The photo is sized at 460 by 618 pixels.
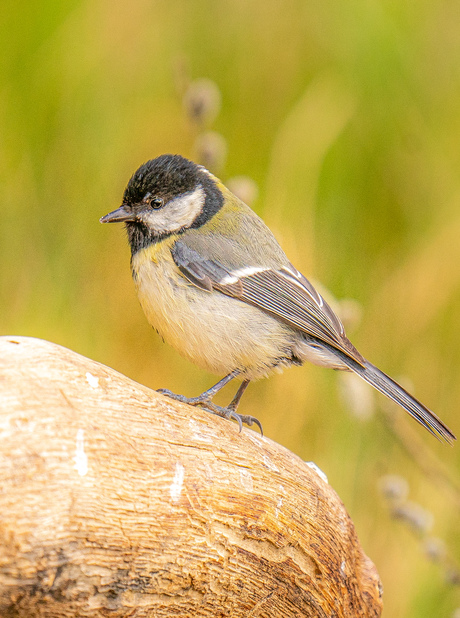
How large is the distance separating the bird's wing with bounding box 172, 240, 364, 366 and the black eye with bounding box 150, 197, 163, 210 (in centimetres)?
16

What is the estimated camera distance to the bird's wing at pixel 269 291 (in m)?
2.50

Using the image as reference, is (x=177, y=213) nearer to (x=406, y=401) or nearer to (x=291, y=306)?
(x=291, y=306)

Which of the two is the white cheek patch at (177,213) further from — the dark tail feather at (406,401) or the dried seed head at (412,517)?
the dried seed head at (412,517)

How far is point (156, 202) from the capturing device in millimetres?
2637

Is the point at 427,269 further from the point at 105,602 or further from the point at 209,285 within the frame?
the point at 105,602

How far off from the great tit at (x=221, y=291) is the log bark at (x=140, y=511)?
36 cm

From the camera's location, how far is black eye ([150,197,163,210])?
263 centimetres

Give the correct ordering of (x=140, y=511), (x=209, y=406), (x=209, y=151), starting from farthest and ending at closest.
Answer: (x=209, y=151) < (x=209, y=406) < (x=140, y=511)

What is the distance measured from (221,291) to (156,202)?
415 mm

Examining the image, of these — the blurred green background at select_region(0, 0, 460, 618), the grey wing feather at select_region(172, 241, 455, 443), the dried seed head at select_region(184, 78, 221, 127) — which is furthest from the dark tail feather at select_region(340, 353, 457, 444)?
the dried seed head at select_region(184, 78, 221, 127)

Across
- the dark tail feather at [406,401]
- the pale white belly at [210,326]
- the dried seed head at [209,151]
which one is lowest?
the pale white belly at [210,326]

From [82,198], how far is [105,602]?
237 cm

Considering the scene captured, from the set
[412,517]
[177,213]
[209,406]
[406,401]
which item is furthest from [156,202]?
[412,517]

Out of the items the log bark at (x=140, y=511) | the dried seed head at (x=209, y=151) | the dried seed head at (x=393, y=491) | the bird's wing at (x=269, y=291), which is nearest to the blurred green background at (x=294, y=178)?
the dried seed head at (x=393, y=491)
